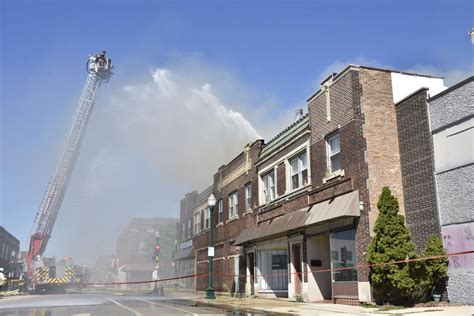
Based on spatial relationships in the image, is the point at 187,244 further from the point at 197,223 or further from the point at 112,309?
the point at 112,309

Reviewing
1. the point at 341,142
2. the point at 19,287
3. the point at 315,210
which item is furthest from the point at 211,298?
the point at 19,287

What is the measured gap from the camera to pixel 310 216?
760 inches

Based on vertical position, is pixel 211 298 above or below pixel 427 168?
below

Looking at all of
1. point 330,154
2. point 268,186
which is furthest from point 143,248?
point 330,154

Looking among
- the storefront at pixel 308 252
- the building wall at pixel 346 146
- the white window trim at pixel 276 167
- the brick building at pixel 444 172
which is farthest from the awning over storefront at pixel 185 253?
the brick building at pixel 444 172

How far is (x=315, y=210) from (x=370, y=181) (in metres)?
3.28

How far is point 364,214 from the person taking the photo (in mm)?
16438

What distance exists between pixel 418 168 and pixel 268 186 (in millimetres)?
10998

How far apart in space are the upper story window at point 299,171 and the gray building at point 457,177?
280 inches

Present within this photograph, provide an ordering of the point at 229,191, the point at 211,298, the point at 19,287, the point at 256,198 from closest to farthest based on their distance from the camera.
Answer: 1. the point at 211,298
2. the point at 256,198
3. the point at 229,191
4. the point at 19,287

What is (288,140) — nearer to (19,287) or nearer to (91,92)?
(91,92)

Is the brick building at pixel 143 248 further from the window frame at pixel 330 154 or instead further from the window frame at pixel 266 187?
the window frame at pixel 330 154

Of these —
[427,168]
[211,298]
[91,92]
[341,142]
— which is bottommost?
[211,298]

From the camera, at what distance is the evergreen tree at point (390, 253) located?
1458 centimetres
